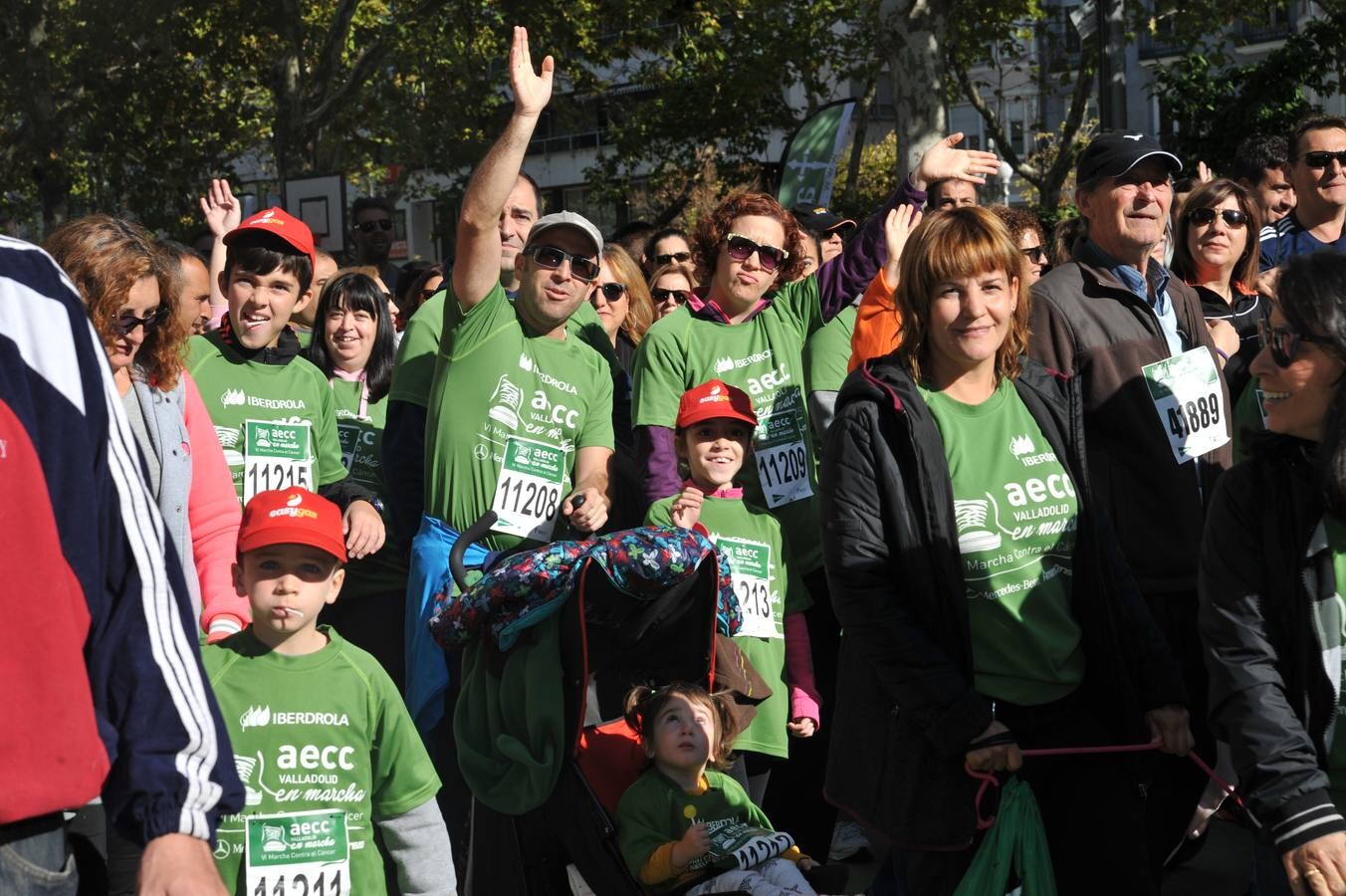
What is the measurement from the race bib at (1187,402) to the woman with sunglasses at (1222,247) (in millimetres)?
1443

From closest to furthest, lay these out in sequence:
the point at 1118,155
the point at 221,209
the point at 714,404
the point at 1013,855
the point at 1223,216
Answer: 1. the point at 1013,855
2. the point at 1118,155
3. the point at 714,404
4. the point at 1223,216
5. the point at 221,209

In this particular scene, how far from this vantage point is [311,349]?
22.4 feet

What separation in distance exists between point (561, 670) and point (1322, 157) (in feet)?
13.9

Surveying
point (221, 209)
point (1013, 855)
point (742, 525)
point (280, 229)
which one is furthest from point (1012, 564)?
point (221, 209)

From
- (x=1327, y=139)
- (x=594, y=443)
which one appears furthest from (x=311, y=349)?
(x=1327, y=139)

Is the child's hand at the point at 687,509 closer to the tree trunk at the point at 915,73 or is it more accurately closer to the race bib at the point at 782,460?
the race bib at the point at 782,460

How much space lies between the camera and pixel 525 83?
17.6 feet

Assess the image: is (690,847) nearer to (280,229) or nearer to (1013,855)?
(1013,855)

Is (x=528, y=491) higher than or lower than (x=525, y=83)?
lower

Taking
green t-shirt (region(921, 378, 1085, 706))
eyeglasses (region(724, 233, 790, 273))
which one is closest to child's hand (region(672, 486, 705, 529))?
eyeglasses (region(724, 233, 790, 273))

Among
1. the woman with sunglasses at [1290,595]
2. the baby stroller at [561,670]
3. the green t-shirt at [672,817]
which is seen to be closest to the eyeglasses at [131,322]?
the baby stroller at [561,670]

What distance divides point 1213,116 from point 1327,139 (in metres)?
9.75

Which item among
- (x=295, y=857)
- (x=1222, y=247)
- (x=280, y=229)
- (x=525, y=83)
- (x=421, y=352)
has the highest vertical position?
(x=525, y=83)

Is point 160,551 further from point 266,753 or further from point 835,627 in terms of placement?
point 835,627
